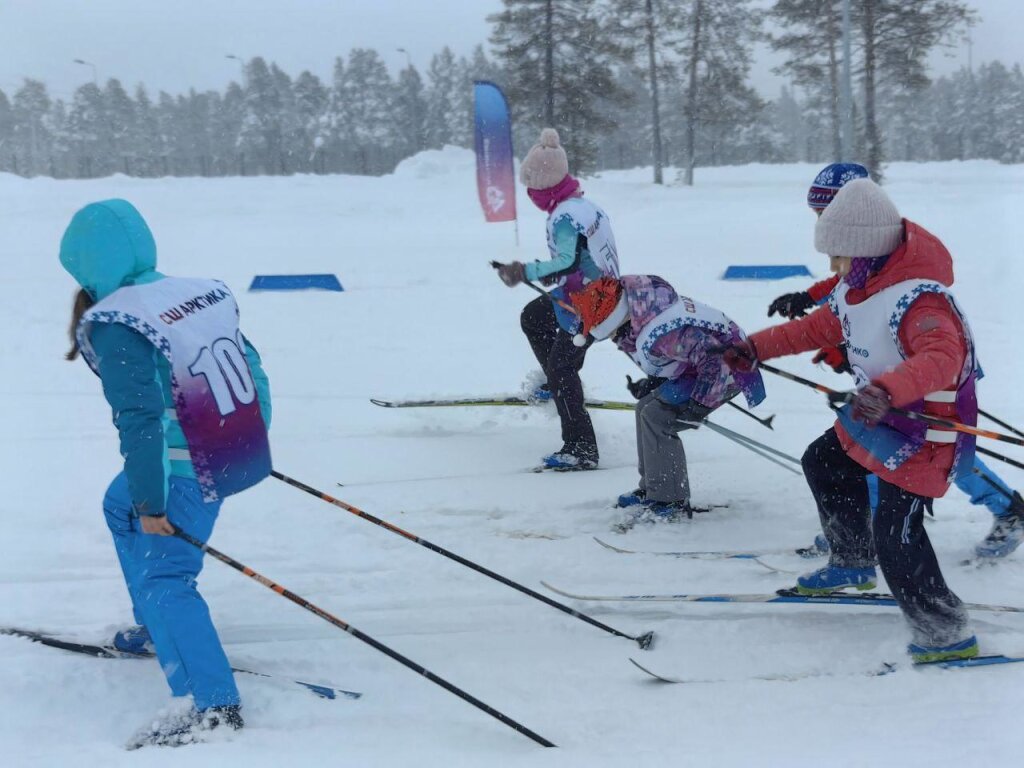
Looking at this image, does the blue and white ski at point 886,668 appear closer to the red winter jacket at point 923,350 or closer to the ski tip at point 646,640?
the ski tip at point 646,640

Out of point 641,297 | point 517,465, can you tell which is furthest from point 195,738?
point 517,465

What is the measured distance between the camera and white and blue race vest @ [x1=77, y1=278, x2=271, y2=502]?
260cm

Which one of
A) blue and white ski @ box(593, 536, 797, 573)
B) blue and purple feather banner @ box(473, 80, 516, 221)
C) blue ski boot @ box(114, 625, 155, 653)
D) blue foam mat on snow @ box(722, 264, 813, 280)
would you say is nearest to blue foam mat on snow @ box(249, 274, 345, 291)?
blue and purple feather banner @ box(473, 80, 516, 221)

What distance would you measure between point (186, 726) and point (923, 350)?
2.58 meters

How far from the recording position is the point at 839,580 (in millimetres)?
3479

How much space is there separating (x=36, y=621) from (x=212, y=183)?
83.7 feet

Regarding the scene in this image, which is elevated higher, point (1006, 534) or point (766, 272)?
point (766, 272)

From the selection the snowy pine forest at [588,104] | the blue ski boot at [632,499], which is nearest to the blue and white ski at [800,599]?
the blue ski boot at [632,499]

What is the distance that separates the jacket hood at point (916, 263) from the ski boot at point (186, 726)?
8.33ft

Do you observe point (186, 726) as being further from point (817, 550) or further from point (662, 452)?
point (817, 550)

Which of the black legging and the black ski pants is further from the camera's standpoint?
the black legging

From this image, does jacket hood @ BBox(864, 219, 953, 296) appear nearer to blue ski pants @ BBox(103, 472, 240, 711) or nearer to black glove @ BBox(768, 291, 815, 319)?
black glove @ BBox(768, 291, 815, 319)

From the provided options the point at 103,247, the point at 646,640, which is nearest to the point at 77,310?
the point at 103,247

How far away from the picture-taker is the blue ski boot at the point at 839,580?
3.47 m
